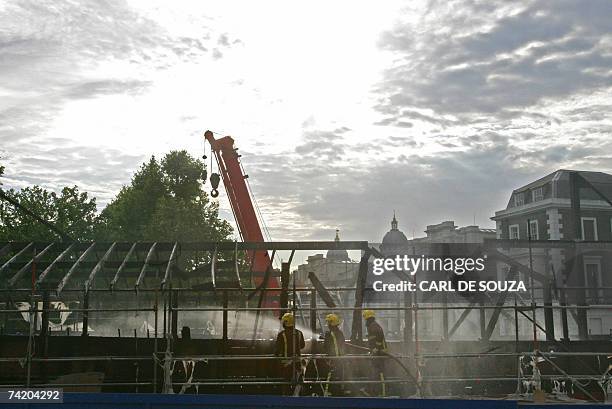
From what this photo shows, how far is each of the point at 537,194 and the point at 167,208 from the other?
35523mm

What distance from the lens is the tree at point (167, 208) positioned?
5109cm

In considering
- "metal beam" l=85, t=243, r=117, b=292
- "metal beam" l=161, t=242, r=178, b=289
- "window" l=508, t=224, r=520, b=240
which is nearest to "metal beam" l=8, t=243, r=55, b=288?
"metal beam" l=85, t=243, r=117, b=292

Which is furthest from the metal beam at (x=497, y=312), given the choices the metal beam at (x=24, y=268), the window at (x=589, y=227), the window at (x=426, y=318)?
the window at (x=589, y=227)

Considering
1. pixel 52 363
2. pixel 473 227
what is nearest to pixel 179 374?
pixel 52 363

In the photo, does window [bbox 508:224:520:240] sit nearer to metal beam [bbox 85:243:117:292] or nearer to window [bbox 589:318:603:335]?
window [bbox 589:318:603:335]

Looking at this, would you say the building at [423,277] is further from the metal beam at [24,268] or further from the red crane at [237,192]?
the metal beam at [24,268]

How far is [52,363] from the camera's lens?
16422 millimetres

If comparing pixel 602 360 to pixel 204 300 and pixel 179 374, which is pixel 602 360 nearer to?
pixel 179 374

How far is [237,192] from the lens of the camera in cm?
2808

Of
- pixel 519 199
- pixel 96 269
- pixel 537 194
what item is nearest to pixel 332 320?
Result: pixel 96 269

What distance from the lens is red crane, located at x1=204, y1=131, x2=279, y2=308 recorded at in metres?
27.6

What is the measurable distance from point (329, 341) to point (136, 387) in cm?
548

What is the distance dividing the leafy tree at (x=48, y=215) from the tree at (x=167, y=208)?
1.90 metres

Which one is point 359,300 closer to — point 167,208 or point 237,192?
point 237,192
